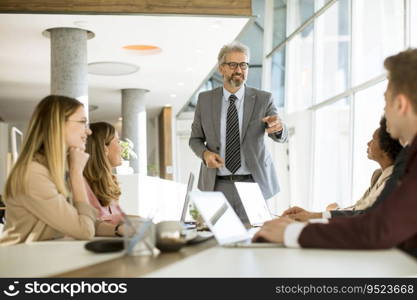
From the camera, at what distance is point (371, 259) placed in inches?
50.6

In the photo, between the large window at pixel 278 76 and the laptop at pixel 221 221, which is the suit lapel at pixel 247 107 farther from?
the large window at pixel 278 76

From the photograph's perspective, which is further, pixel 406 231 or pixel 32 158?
pixel 32 158

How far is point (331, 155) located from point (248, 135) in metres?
5.78

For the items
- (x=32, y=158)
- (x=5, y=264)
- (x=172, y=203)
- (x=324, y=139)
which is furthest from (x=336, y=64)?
(x=5, y=264)

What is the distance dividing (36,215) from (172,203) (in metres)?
8.73

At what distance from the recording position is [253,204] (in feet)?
8.30

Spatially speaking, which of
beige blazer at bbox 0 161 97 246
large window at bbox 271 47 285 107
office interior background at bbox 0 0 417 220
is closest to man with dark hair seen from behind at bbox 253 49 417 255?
beige blazer at bbox 0 161 97 246

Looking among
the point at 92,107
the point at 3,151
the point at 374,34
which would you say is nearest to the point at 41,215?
the point at 374,34

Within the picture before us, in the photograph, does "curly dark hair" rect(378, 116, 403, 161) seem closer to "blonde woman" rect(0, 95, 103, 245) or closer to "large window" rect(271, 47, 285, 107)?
"blonde woman" rect(0, 95, 103, 245)

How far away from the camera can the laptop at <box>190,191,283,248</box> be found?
60.0 inches

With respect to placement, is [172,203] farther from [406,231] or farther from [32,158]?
[406,231]

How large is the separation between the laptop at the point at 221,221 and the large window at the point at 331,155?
6118 millimetres

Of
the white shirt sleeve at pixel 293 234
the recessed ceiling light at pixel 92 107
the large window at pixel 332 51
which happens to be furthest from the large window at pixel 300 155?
the white shirt sleeve at pixel 293 234

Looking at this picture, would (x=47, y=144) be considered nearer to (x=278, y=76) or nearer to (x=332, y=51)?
(x=332, y=51)
